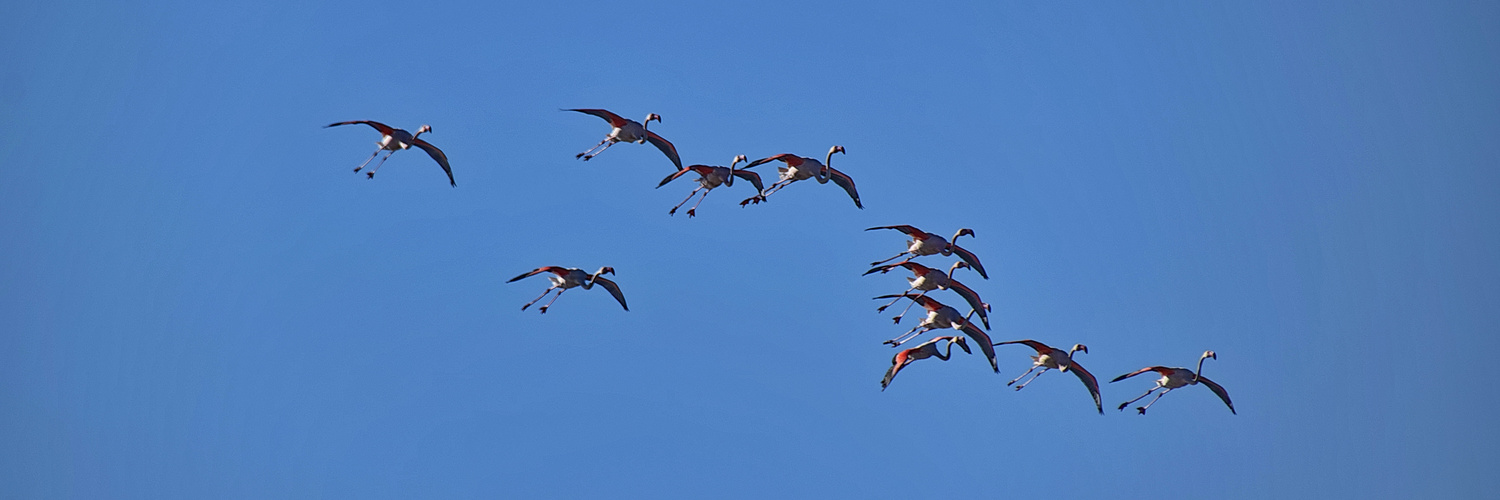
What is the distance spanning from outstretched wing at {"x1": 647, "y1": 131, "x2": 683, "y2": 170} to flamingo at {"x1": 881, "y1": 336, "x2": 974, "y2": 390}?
660 centimetres

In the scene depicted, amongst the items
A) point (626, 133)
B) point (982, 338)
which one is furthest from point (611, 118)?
point (982, 338)

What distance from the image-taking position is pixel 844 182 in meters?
37.4

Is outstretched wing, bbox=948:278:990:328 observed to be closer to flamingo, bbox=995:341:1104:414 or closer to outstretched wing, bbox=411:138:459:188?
Answer: flamingo, bbox=995:341:1104:414

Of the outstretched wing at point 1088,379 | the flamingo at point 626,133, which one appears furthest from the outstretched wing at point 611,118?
the outstretched wing at point 1088,379

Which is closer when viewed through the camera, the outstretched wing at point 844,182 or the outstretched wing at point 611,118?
the outstretched wing at point 611,118

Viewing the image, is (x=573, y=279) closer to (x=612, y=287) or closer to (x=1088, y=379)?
(x=612, y=287)

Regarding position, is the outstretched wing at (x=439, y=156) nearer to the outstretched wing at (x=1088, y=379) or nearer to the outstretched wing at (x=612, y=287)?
the outstretched wing at (x=612, y=287)

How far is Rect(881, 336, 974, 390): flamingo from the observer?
36.3 metres

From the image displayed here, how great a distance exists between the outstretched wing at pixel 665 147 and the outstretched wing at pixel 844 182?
3482 millimetres

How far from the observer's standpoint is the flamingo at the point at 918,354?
36281mm

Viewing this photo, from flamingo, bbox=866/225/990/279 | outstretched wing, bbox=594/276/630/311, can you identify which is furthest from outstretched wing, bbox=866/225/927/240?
outstretched wing, bbox=594/276/630/311

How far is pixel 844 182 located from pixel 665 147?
4.12m

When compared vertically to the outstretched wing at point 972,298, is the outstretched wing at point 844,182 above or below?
above

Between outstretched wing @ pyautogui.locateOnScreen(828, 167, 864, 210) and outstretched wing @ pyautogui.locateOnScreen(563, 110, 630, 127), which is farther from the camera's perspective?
outstretched wing @ pyautogui.locateOnScreen(828, 167, 864, 210)
